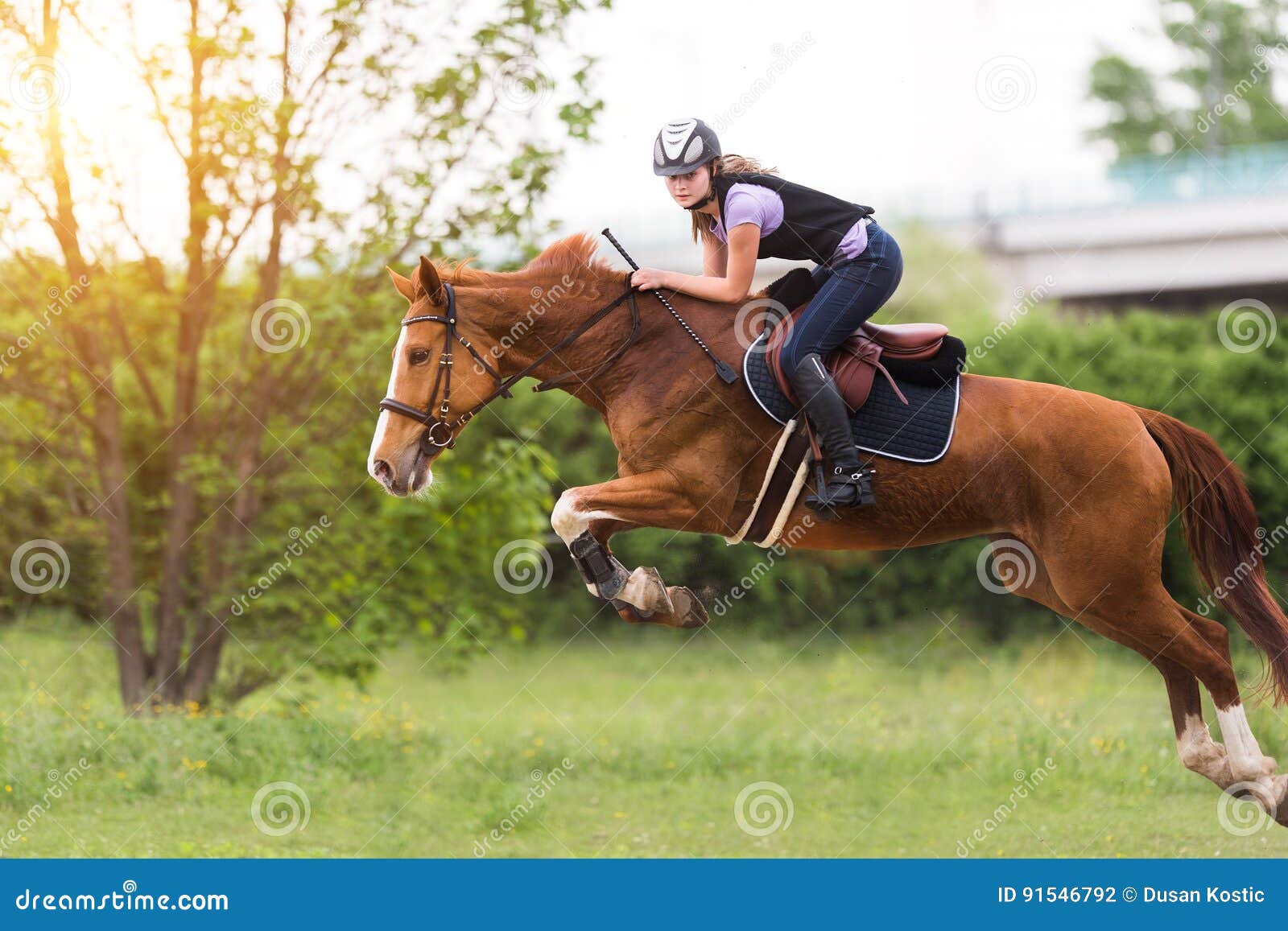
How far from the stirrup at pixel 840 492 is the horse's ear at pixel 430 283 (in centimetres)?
173

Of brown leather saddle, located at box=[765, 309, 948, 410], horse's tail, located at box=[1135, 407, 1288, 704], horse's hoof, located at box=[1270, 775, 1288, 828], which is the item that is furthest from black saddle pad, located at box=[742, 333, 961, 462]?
horse's hoof, located at box=[1270, 775, 1288, 828]

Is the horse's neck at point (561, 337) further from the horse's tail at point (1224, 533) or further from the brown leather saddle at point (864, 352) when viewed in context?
the horse's tail at point (1224, 533)

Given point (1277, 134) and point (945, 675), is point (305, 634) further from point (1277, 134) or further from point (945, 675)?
point (1277, 134)

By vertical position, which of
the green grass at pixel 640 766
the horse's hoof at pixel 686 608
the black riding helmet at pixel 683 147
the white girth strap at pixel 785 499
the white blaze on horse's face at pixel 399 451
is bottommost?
the green grass at pixel 640 766

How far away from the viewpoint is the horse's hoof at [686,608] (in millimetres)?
5160

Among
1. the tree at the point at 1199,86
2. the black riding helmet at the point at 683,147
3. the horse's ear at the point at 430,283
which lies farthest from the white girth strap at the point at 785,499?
the tree at the point at 1199,86

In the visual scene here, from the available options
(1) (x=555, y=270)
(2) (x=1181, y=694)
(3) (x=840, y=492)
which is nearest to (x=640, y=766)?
(2) (x=1181, y=694)

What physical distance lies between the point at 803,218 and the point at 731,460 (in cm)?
106

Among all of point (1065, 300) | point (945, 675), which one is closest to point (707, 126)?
point (945, 675)

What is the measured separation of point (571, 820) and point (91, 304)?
208 inches

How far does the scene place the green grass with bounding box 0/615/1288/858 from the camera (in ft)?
24.4

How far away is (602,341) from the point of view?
5.35m

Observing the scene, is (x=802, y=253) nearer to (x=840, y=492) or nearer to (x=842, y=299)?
(x=842, y=299)

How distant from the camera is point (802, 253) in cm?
527
